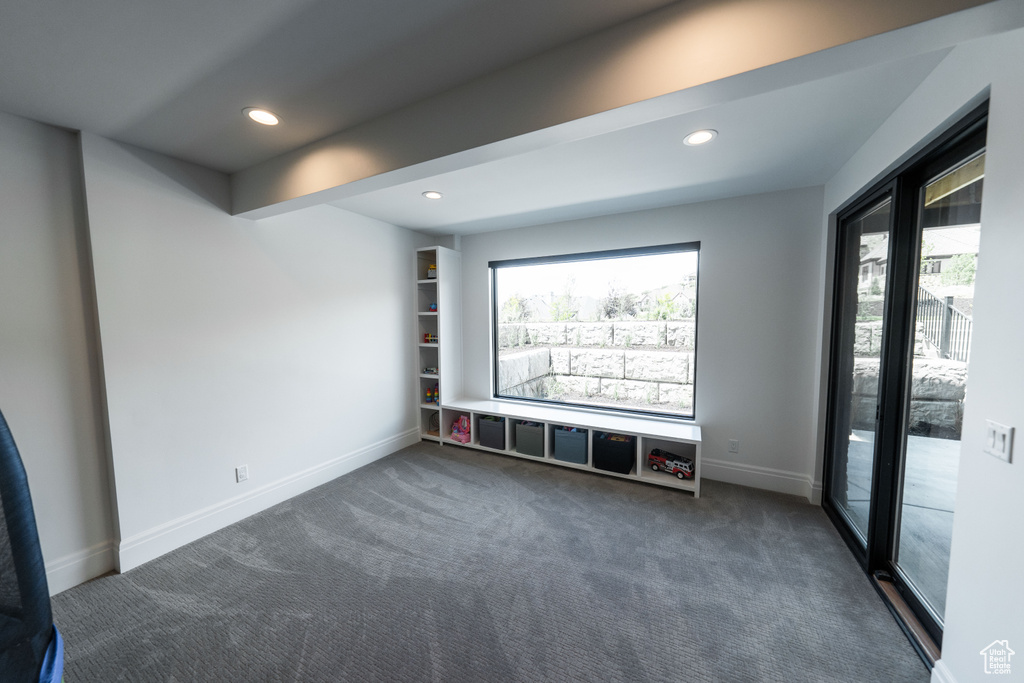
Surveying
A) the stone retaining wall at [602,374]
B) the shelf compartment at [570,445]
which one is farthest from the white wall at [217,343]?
the shelf compartment at [570,445]

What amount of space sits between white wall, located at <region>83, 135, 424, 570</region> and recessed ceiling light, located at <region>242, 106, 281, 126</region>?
94cm

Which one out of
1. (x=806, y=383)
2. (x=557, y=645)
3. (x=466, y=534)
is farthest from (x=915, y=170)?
(x=466, y=534)

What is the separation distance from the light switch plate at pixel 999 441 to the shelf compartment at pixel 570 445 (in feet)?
7.82

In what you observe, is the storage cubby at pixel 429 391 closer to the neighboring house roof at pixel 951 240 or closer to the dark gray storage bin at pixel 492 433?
the dark gray storage bin at pixel 492 433

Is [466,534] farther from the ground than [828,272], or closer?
closer

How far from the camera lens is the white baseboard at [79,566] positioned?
73.8 inches

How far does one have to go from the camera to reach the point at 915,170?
68.3 inches

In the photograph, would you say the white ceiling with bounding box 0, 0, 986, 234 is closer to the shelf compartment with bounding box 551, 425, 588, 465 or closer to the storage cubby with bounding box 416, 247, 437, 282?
the storage cubby with bounding box 416, 247, 437, 282

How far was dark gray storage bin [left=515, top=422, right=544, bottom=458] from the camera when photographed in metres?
3.53

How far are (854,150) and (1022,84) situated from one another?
1265mm

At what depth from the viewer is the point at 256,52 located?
134cm

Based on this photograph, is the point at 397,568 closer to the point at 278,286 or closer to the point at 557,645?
the point at 557,645

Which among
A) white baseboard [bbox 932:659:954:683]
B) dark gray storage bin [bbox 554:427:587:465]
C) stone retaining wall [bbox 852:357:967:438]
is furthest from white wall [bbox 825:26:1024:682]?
dark gray storage bin [bbox 554:427:587:465]

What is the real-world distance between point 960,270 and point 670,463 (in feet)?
7.00
